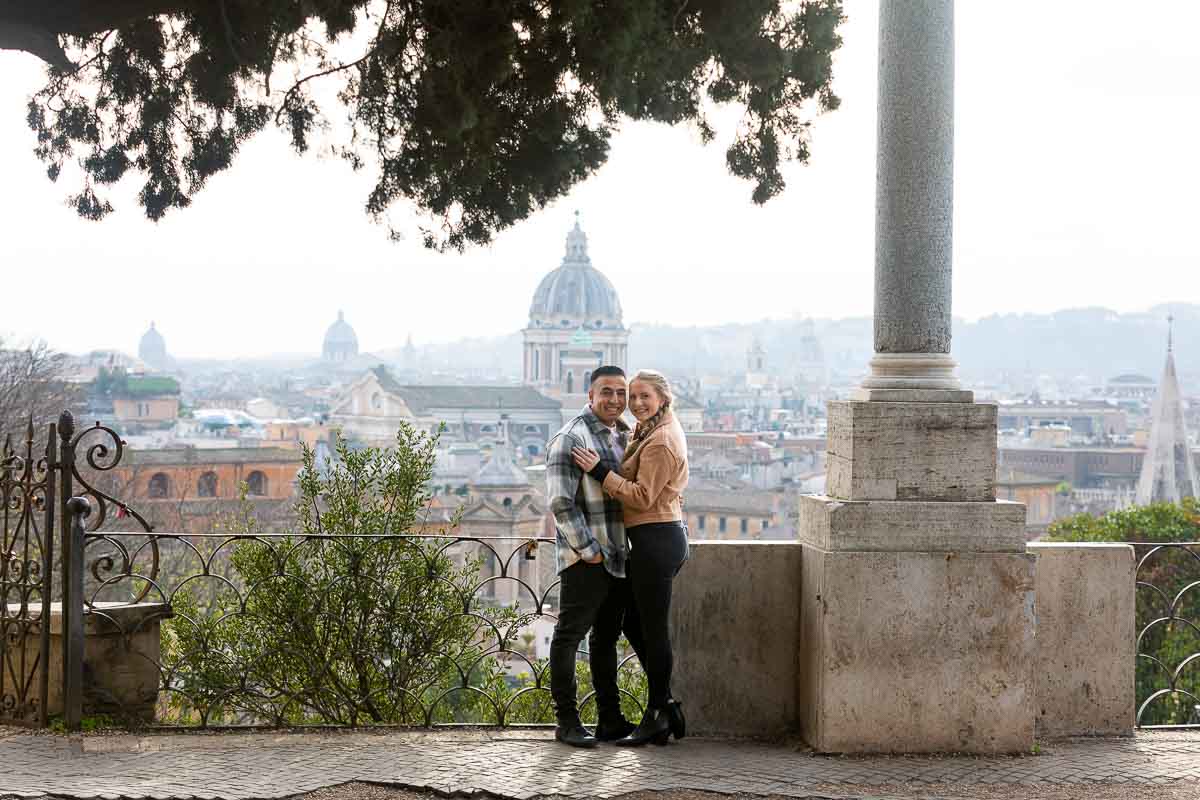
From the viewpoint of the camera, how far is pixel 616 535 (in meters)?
3.85

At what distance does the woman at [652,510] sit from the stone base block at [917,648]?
43 centimetres

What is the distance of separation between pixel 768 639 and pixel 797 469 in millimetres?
79542

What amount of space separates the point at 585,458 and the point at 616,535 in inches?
9.6

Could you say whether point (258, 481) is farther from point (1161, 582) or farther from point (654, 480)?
point (654, 480)

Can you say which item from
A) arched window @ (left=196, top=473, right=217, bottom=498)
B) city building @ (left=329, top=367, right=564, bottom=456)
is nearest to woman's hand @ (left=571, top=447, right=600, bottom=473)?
arched window @ (left=196, top=473, right=217, bottom=498)

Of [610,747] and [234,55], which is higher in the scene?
[234,55]

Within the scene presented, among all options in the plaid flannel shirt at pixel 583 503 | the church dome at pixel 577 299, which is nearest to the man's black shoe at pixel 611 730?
the plaid flannel shirt at pixel 583 503

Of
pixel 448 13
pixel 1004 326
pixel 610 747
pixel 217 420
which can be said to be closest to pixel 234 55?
pixel 448 13

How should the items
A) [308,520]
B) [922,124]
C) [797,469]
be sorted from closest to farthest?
[922,124] < [308,520] < [797,469]

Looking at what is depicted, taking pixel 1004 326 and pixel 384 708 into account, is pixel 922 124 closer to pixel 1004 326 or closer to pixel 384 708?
pixel 384 708

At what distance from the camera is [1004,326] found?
143m

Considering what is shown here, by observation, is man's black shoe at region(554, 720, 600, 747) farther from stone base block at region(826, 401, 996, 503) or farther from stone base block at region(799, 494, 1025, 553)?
stone base block at region(826, 401, 996, 503)

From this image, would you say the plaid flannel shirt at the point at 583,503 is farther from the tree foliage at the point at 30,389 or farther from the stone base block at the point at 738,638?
the tree foliage at the point at 30,389

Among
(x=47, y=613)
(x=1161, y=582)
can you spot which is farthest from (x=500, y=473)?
(x=47, y=613)
